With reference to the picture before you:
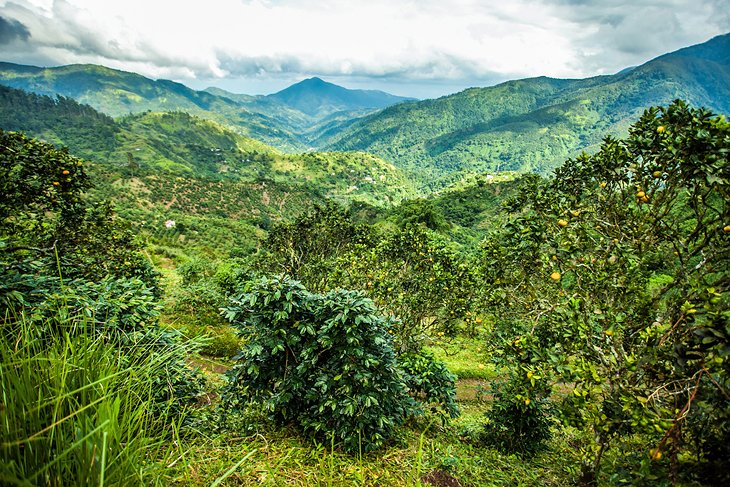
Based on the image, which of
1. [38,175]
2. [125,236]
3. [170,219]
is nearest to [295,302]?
[38,175]

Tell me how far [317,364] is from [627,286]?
4338 millimetres

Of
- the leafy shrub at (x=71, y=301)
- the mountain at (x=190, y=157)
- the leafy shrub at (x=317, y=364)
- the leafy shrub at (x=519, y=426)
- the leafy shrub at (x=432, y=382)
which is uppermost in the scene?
the mountain at (x=190, y=157)

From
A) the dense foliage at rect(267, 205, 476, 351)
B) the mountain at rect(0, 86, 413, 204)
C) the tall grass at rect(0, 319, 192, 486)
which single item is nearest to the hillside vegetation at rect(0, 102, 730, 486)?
the tall grass at rect(0, 319, 192, 486)

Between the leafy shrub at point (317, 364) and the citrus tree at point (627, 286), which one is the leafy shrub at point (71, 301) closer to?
the leafy shrub at point (317, 364)

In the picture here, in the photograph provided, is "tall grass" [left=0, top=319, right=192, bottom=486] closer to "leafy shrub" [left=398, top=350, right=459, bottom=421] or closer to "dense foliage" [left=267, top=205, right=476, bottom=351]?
"leafy shrub" [left=398, top=350, right=459, bottom=421]

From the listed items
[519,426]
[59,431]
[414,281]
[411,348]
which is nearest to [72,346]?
[59,431]

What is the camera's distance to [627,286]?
4.78 meters

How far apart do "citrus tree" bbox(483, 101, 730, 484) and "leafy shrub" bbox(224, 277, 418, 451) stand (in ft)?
5.71

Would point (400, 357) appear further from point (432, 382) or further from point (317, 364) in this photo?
point (317, 364)

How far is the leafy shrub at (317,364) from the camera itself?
3689 mm

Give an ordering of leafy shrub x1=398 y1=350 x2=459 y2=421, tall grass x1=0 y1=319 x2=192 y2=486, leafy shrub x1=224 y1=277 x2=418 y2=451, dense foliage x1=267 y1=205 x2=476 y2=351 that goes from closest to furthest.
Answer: tall grass x1=0 y1=319 x2=192 y2=486 < leafy shrub x1=224 y1=277 x2=418 y2=451 < leafy shrub x1=398 y1=350 x2=459 y2=421 < dense foliage x1=267 y1=205 x2=476 y2=351

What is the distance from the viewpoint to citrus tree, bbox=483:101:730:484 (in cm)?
257

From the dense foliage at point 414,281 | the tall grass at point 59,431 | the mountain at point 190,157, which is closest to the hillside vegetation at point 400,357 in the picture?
the tall grass at point 59,431

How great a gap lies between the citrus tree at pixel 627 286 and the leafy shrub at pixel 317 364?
174 cm
